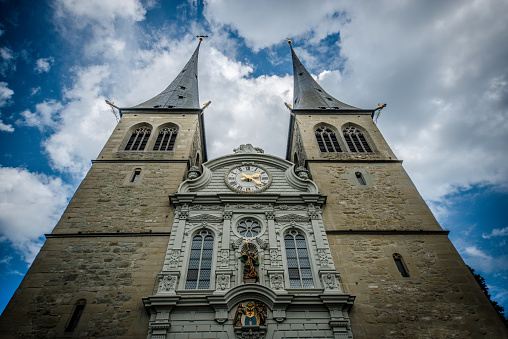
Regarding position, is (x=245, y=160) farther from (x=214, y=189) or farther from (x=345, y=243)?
(x=345, y=243)

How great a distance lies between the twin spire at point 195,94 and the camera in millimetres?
19766

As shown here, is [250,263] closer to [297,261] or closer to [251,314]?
[251,314]

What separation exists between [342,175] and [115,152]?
36.2 feet

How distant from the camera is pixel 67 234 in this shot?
1038cm

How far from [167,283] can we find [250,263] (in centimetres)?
256

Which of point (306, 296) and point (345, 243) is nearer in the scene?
point (306, 296)

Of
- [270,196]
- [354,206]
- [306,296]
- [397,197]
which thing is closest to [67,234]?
[270,196]

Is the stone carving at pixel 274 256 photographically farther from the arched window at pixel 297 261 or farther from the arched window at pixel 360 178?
the arched window at pixel 360 178

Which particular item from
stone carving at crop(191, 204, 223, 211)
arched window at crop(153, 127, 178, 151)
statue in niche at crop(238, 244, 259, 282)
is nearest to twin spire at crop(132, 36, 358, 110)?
arched window at crop(153, 127, 178, 151)

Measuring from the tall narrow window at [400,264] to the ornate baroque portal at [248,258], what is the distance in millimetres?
2368

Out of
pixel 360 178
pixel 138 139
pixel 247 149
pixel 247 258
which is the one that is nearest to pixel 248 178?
pixel 247 149

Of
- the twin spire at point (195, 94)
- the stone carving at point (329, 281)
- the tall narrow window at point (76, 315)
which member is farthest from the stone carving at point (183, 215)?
the twin spire at point (195, 94)

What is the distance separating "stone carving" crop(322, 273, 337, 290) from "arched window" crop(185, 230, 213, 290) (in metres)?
3.61

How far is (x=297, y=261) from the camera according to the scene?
10.0 m
